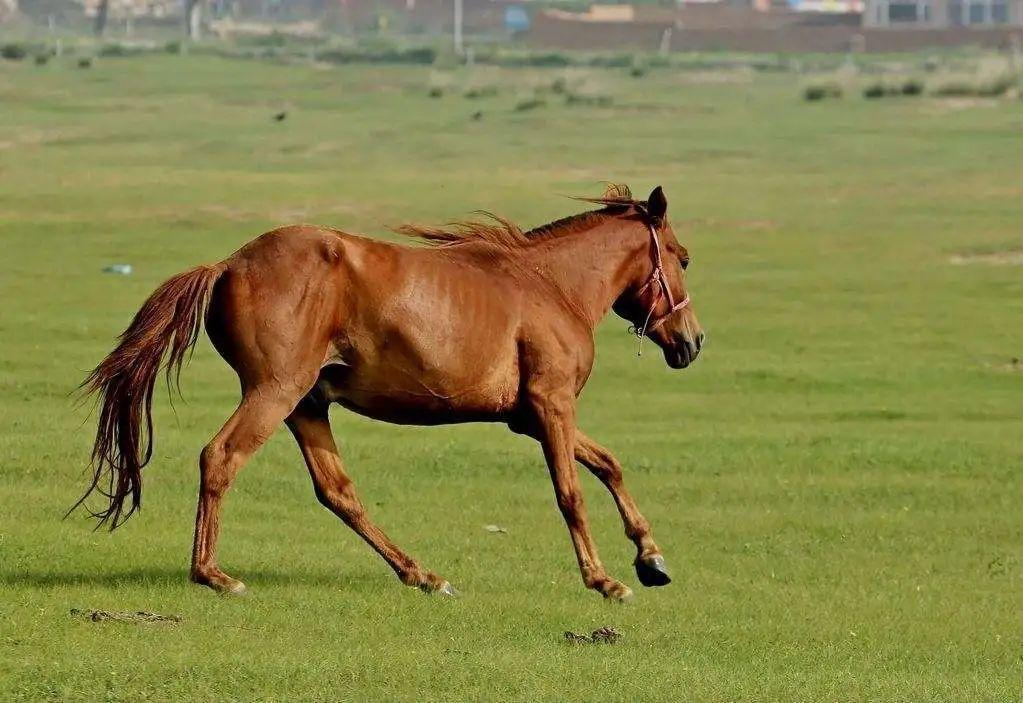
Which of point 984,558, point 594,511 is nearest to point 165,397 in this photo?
point 594,511

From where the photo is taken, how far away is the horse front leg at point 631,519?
34.8 ft

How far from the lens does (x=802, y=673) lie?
8.94 meters

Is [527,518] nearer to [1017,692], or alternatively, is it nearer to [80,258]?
[1017,692]

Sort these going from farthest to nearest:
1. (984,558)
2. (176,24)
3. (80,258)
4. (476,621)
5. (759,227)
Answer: (176,24)
(759,227)
(80,258)
(984,558)
(476,621)

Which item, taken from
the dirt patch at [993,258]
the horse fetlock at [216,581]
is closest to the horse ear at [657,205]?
the horse fetlock at [216,581]

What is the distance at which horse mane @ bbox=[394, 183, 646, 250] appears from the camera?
10906mm

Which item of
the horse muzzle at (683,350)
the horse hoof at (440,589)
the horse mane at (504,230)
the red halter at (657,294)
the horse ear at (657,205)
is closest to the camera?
the horse hoof at (440,589)

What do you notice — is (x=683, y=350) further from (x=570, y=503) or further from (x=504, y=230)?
(x=570, y=503)

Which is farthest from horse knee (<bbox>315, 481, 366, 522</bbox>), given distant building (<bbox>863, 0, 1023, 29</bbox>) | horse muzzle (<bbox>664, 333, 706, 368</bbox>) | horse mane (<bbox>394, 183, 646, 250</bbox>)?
distant building (<bbox>863, 0, 1023, 29</bbox>)

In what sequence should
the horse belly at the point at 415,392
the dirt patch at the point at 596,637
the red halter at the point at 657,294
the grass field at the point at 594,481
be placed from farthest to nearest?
1. the red halter at the point at 657,294
2. the horse belly at the point at 415,392
3. the dirt patch at the point at 596,637
4. the grass field at the point at 594,481

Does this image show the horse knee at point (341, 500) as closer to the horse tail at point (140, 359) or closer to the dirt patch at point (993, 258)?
the horse tail at point (140, 359)

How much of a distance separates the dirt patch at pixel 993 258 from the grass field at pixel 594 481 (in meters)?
0.13

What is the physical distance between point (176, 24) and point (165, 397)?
129462 mm

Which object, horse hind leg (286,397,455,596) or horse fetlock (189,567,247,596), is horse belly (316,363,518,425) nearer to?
horse hind leg (286,397,455,596)
